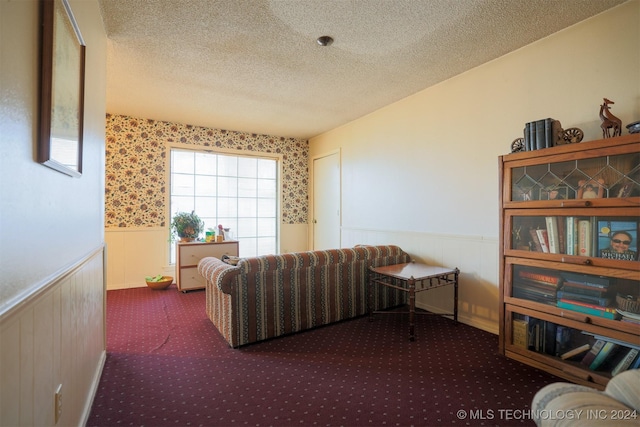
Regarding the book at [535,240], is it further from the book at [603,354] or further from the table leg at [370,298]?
the table leg at [370,298]

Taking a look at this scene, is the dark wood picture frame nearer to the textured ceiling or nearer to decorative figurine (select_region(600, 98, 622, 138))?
the textured ceiling

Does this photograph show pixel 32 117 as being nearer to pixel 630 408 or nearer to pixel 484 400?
pixel 630 408

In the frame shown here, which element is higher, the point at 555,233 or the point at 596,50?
the point at 596,50

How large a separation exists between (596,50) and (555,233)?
1337 mm

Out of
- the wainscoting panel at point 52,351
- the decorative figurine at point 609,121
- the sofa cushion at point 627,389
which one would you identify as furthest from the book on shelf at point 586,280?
the wainscoting panel at point 52,351

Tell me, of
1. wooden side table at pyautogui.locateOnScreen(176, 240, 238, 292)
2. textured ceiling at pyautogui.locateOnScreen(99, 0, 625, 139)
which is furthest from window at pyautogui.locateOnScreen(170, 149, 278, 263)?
textured ceiling at pyautogui.locateOnScreen(99, 0, 625, 139)

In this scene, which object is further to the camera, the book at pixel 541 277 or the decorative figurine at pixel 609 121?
the book at pixel 541 277

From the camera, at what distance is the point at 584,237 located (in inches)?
75.4

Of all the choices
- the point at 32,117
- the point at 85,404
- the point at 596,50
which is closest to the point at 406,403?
the point at 85,404

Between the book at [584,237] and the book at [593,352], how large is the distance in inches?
20.9

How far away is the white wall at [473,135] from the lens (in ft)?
7.10

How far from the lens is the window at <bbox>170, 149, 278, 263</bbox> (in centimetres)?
490

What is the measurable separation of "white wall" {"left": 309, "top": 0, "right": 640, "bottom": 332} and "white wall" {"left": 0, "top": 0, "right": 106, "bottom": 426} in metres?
2.99

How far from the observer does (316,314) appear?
2.87 metres
